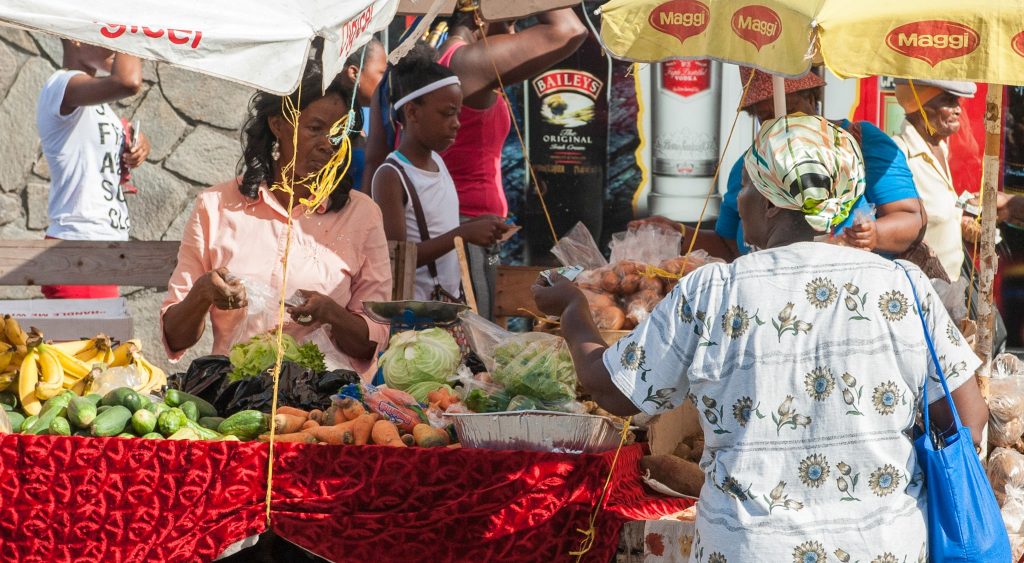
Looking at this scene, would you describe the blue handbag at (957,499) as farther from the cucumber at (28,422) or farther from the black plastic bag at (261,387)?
the cucumber at (28,422)

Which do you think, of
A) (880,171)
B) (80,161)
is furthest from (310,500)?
(80,161)

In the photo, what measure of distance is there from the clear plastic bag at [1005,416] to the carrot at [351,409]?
79.5 inches

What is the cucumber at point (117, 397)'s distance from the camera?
3.24 m

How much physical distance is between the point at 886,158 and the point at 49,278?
3664 mm

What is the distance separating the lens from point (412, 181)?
5.42 m

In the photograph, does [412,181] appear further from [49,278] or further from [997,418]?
[997,418]

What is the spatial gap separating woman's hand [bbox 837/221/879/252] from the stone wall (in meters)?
4.32

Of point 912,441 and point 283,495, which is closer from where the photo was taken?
point 912,441

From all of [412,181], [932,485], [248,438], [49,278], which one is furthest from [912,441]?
[49,278]

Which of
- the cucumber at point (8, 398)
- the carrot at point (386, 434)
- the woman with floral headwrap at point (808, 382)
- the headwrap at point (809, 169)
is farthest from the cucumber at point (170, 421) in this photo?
the headwrap at point (809, 169)

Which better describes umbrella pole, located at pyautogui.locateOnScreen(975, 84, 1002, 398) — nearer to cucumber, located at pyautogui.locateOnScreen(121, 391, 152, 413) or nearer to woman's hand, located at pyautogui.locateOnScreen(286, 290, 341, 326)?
woman's hand, located at pyautogui.locateOnScreen(286, 290, 341, 326)

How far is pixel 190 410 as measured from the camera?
3273 millimetres

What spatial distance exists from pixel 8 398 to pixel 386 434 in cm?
137

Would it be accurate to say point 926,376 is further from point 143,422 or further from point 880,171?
point 880,171
